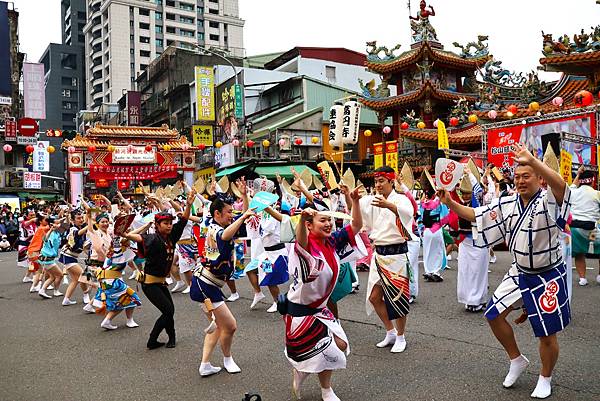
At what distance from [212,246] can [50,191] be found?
41729 mm

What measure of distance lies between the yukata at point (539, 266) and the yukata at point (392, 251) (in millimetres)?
1309

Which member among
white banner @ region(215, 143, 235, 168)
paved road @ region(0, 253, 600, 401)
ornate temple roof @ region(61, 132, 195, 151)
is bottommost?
paved road @ region(0, 253, 600, 401)

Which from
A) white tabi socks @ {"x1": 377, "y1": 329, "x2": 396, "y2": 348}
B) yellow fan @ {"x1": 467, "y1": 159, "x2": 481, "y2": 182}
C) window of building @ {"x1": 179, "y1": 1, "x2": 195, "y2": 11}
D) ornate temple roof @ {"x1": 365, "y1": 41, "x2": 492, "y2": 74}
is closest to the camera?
white tabi socks @ {"x1": 377, "y1": 329, "x2": 396, "y2": 348}

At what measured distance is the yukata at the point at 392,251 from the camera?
5176 mm

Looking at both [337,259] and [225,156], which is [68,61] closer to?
[225,156]

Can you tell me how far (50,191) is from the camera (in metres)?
41.8

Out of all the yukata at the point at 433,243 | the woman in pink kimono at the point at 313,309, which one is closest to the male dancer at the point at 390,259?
the woman in pink kimono at the point at 313,309

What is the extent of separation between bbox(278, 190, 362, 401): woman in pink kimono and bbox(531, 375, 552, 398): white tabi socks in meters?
1.44

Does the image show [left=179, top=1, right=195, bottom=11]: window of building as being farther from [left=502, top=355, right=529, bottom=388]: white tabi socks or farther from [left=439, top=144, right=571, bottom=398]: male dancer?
[left=502, top=355, right=529, bottom=388]: white tabi socks

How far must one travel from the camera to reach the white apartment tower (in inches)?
2506

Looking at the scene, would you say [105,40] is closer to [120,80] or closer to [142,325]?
[120,80]

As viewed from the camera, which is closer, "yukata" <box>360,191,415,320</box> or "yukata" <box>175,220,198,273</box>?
"yukata" <box>360,191,415,320</box>

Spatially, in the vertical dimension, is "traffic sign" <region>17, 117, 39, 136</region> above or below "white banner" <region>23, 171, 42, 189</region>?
above

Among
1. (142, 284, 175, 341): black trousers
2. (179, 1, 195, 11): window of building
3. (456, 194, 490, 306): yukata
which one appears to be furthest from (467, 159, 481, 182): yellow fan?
(179, 1, 195, 11): window of building
